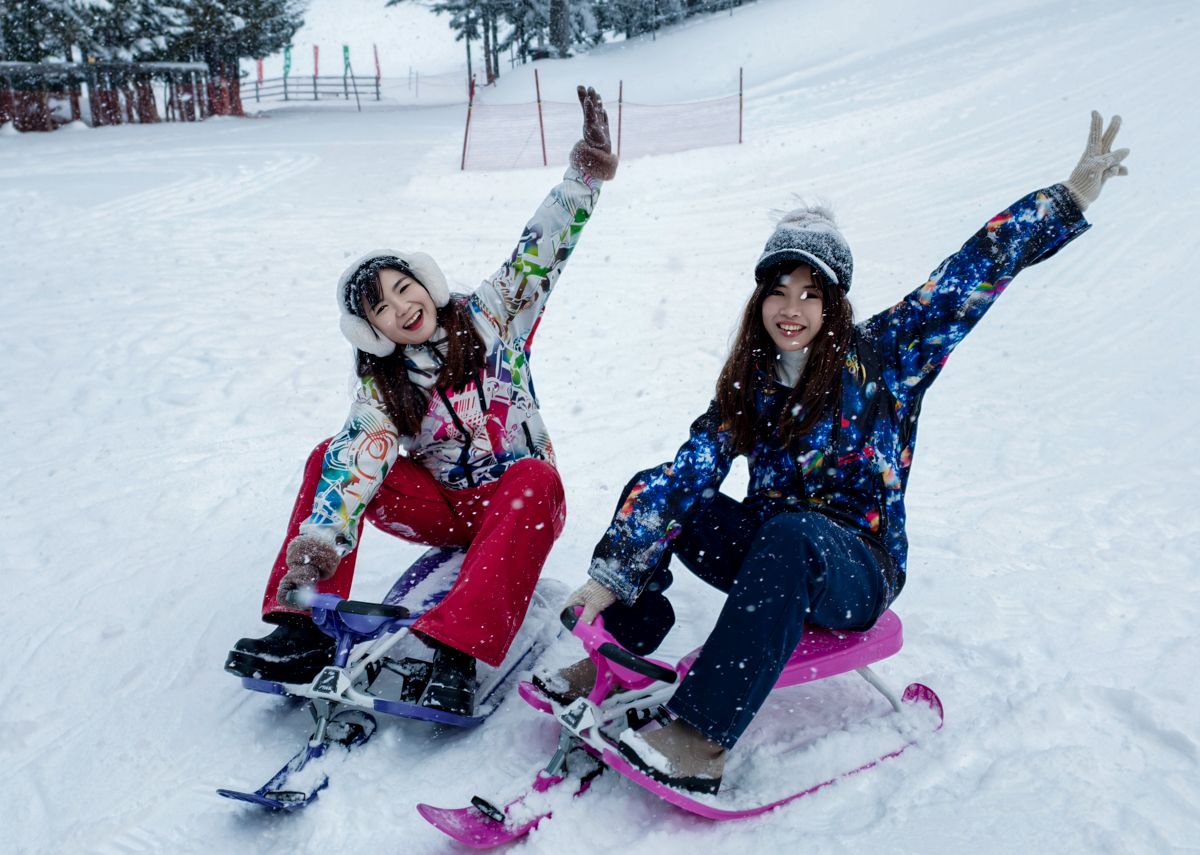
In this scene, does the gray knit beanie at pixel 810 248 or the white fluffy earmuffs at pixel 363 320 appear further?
the white fluffy earmuffs at pixel 363 320

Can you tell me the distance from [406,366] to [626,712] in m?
1.19

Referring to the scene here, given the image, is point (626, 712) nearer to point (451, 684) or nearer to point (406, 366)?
point (451, 684)

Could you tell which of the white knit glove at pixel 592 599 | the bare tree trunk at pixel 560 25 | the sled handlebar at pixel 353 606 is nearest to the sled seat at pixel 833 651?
the white knit glove at pixel 592 599

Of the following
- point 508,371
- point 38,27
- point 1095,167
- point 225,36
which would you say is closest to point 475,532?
point 508,371

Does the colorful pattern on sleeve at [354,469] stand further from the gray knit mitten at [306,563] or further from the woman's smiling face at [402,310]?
the woman's smiling face at [402,310]

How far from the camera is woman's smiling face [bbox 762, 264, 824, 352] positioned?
2.17 metres

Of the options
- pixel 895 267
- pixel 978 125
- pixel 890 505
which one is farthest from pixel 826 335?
pixel 978 125

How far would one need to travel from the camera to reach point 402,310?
2.48m

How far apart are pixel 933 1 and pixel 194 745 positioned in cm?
2214

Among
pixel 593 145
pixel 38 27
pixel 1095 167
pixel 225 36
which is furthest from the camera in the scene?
pixel 225 36

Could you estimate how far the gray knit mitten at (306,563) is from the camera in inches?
88.2

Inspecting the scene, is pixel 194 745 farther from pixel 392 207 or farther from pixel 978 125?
pixel 978 125

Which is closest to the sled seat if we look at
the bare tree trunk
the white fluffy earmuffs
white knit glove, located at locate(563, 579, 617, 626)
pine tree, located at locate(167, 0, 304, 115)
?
white knit glove, located at locate(563, 579, 617, 626)

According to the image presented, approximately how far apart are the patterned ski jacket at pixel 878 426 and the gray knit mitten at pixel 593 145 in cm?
100
